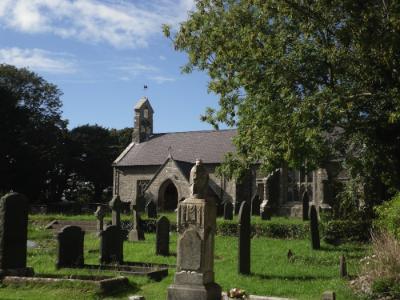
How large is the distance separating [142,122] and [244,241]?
33.6m

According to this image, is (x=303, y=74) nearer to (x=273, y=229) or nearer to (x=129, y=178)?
(x=273, y=229)

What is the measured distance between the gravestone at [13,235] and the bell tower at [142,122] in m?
34.1

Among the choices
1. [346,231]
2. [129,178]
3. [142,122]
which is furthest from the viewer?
[142,122]

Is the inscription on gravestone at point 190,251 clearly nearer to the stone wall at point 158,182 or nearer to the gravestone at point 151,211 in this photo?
the gravestone at point 151,211

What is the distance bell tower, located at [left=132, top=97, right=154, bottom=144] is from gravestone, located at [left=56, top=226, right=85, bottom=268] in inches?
1280

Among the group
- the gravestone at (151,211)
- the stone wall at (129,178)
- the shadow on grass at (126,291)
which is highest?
the stone wall at (129,178)

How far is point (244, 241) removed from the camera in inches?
508

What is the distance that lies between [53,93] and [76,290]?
48.5 metres

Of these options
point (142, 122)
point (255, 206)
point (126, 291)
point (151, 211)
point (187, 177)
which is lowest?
point (126, 291)

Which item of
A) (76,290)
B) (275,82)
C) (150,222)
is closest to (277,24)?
(275,82)

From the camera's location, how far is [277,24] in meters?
15.3

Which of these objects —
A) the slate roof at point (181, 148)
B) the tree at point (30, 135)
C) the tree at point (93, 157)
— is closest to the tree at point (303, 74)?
the slate roof at point (181, 148)

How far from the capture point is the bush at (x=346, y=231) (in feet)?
61.5

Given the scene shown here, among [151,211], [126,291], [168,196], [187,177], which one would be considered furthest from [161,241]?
[168,196]
